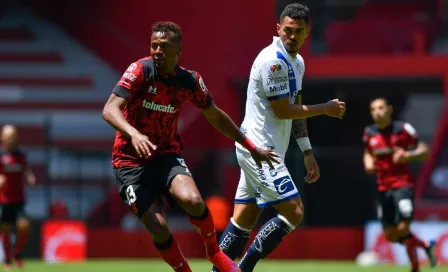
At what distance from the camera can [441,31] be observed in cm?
2433

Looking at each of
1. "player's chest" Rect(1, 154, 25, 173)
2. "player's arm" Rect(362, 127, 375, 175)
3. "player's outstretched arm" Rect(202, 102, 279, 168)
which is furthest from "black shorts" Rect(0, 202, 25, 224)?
"player's outstretched arm" Rect(202, 102, 279, 168)

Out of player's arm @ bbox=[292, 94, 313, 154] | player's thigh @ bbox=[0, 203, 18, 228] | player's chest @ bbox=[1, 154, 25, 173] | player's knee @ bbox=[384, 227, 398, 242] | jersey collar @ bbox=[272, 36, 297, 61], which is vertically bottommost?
player's thigh @ bbox=[0, 203, 18, 228]

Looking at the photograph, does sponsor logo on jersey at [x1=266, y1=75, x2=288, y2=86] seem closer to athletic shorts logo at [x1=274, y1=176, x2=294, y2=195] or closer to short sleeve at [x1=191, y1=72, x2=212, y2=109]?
short sleeve at [x1=191, y1=72, x2=212, y2=109]

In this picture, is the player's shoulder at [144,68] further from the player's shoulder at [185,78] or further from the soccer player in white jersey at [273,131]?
the soccer player in white jersey at [273,131]

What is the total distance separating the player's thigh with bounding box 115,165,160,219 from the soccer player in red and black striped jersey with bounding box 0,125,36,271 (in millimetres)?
8243

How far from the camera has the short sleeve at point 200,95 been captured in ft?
29.1

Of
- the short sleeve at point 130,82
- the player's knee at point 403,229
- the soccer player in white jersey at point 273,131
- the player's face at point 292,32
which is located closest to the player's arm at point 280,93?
the soccer player in white jersey at point 273,131

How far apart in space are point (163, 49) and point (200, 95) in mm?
544

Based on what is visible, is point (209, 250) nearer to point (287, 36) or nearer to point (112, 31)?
point (287, 36)

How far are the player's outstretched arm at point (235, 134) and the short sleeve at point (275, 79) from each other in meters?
0.40

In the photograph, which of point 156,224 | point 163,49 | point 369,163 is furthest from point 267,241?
point 369,163

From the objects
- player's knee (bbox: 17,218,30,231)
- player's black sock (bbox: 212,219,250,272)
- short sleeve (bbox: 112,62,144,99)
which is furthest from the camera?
player's knee (bbox: 17,218,30,231)

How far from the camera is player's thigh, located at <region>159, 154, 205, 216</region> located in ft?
28.1

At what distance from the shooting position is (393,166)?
13844 millimetres
